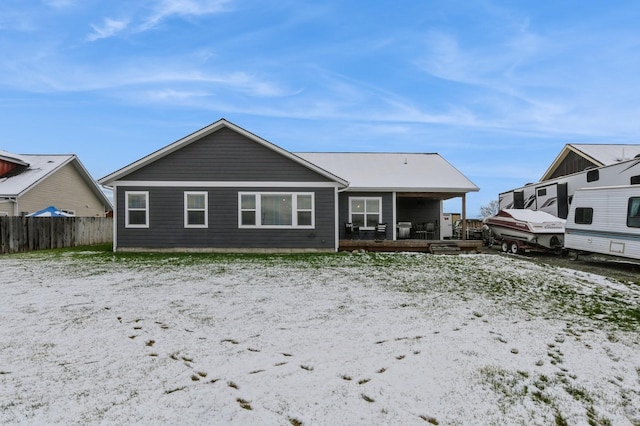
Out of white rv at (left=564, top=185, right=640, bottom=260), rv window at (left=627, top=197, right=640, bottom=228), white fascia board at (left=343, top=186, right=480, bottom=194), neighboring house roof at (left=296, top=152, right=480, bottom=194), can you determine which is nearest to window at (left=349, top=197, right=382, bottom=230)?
white fascia board at (left=343, top=186, right=480, bottom=194)

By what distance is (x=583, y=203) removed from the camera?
501 inches

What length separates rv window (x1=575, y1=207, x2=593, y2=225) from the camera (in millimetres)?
12420

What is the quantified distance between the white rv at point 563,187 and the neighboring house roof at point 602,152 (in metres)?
4.51

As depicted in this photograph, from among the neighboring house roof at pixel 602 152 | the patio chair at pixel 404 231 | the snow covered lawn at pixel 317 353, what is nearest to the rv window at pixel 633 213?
the snow covered lawn at pixel 317 353

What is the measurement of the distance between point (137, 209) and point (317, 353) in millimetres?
13655

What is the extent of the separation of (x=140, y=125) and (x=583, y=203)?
28.7 meters

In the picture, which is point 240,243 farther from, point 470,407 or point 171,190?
point 470,407

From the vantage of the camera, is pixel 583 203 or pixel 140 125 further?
pixel 140 125

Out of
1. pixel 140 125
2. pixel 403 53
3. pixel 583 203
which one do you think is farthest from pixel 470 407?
pixel 140 125

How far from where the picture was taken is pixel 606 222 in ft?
38.5

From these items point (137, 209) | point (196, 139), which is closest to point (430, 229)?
point (196, 139)

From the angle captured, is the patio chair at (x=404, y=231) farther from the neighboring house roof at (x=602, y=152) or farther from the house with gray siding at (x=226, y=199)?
the neighboring house roof at (x=602, y=152)

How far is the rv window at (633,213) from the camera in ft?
35.2

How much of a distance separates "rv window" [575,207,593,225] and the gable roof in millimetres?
8581
